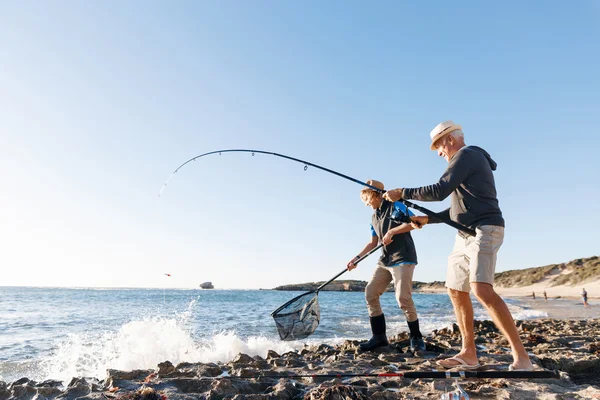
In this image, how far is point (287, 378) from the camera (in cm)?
394

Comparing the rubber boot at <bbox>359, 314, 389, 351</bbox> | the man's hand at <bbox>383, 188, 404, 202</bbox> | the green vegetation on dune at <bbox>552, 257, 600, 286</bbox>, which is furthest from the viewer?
the green vegetation on dune at <bbox>552, 257, 600, 286</bbox>

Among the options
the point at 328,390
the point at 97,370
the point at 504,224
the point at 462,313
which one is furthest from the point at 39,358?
the point at 504,224

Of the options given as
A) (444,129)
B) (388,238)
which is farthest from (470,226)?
(388,238)

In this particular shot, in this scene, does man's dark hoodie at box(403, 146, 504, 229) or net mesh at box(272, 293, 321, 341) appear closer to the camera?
man's dark hoodie at box(403, 146, 504, 229)

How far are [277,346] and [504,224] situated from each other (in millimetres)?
5502

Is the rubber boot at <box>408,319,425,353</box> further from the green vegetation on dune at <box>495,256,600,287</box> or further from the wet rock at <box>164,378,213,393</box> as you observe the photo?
the green vegetation on dune at <box>495,256,600,287</box>

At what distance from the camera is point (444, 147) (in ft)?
13.4

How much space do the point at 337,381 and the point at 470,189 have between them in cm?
208

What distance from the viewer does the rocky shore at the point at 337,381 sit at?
125 inches

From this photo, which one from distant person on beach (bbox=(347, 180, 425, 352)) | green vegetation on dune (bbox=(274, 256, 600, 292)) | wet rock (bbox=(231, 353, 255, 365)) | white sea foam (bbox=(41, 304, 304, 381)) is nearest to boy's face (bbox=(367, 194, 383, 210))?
distant person on beach (bbox=(347, 180, 425, 352))

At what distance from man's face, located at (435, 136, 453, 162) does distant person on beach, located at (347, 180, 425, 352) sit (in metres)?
0.87

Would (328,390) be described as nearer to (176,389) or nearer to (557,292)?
(176,389)

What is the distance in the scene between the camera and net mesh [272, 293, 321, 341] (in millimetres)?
5273

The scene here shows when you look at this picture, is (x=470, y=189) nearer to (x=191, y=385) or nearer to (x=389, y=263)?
(x=389, y=263)
